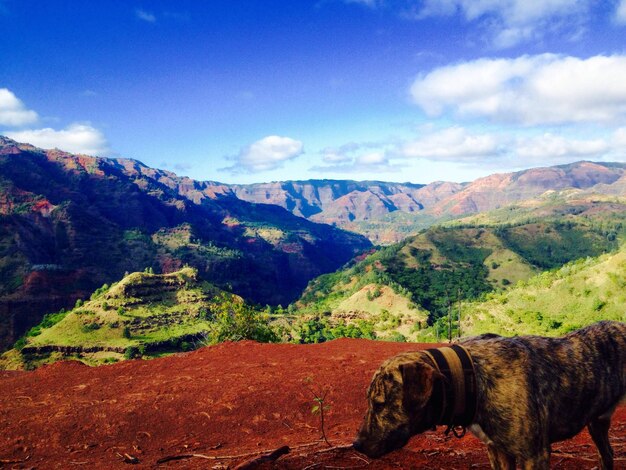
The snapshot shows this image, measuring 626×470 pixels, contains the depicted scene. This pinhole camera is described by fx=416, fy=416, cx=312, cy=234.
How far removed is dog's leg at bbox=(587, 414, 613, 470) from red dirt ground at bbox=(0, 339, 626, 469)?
737mm

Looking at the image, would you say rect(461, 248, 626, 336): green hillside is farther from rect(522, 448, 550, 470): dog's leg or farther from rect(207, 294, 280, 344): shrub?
rect(522, 448, 550, 470): dog's leg

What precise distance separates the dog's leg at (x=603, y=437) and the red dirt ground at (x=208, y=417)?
0.74 meters

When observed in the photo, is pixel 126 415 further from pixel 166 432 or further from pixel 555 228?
pixel 555 228

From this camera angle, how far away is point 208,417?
35.8ft

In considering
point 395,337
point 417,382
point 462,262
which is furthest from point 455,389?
point 462,262

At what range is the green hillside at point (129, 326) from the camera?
252ft

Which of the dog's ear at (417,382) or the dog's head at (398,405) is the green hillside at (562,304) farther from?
the dog's ear at (417,382)

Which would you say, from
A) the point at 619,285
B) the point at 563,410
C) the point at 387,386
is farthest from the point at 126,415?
the point at 619,285

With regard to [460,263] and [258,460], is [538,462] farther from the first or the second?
[460,263]

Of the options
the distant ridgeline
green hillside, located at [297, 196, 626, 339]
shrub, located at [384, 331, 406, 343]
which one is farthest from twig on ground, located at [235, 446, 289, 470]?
green hillside, located at [297, 196, 626, 339]

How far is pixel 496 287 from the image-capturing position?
11475cm

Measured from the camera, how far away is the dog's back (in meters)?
3.83

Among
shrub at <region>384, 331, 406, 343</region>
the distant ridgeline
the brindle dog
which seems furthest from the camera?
shrub at <region>384, 331, 406, 343</region>

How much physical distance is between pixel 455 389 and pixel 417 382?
359 mm
